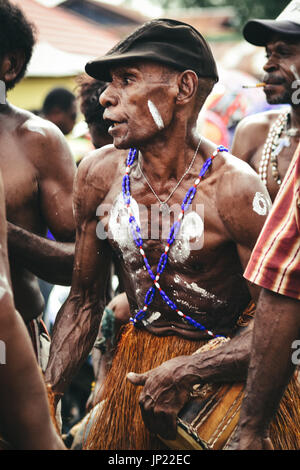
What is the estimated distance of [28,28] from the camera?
133 inches

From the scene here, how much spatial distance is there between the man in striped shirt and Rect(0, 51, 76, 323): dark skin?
1367 mm

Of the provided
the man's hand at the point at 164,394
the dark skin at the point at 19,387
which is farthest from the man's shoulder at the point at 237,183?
the dark skin at the point at 19,387

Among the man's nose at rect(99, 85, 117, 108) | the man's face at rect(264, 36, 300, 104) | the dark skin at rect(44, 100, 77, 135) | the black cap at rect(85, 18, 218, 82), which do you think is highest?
the black cap at rect(85, 18, 218, 82)

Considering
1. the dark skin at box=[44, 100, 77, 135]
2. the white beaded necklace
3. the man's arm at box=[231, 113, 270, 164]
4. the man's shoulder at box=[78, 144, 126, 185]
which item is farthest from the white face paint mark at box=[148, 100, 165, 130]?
the dark skin at box=[44, 100, 77, 135]

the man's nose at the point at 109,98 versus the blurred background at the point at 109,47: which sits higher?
the man's nose at the point at 109,98

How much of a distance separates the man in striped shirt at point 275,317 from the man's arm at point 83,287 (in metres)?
1.00

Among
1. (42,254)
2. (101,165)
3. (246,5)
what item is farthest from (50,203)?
(246,5)

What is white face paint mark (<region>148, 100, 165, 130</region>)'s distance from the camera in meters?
2.73

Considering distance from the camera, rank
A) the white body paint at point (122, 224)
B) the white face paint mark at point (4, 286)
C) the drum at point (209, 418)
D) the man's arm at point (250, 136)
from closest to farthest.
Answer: the white face paint mark at point (4, 286)
the drum at point (209, 418)
the white body paint at point (122, 224)
the man's arm at point (250, 136)

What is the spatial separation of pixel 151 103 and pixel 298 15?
4.84 ft

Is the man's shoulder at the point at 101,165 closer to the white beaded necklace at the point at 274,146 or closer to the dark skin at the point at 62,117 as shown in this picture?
the white beaded necklace at the point at 274,146

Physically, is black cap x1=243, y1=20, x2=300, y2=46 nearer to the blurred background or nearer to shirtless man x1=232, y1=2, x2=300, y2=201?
shirtless man x1=232, y1=2, x2=300, y2=201

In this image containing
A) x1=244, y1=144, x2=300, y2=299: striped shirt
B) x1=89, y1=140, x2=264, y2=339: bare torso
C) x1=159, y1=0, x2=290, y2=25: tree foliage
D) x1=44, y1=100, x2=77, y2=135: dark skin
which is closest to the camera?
x1=244, y1=144, x2=300, y2=299: striped shirt

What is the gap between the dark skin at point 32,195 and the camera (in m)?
3.17
